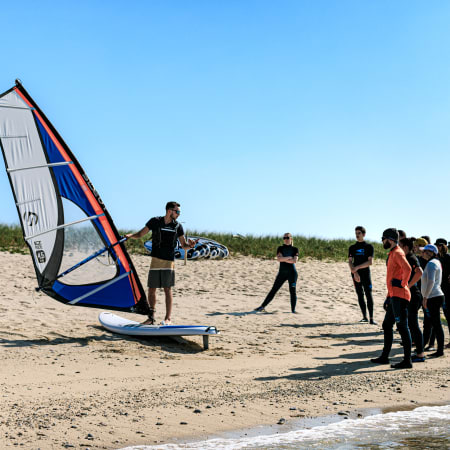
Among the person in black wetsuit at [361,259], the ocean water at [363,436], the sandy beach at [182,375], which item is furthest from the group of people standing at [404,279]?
the person in black wetsuit at [361,259]

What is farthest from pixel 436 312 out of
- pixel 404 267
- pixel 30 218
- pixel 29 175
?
pixel 29 175

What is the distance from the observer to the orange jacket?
304 inches

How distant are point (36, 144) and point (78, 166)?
722mm

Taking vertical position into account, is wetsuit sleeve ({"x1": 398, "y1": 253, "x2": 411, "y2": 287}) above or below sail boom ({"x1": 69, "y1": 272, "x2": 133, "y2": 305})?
above

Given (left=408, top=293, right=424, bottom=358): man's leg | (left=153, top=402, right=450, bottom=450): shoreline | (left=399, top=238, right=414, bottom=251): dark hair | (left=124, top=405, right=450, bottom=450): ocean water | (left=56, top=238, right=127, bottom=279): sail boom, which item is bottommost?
(left=124, top=405, right=450, bottom=450): ocean water

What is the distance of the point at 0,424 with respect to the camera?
A: 5.43 meters

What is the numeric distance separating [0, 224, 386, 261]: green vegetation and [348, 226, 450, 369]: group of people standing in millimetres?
11732

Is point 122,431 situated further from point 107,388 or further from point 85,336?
point 85,336

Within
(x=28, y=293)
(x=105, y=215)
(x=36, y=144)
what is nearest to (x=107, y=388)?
(x=105, y=215)

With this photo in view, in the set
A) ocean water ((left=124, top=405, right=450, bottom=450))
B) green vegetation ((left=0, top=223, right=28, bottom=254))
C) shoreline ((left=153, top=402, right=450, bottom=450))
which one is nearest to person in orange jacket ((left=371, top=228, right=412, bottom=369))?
shoreline ((left=153, top=402, right=450, bottom=450))

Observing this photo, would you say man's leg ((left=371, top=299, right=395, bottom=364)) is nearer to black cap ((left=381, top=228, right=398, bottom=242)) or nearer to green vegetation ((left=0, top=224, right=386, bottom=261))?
black cap ((left=381, top=228, right=398, bottom=242))

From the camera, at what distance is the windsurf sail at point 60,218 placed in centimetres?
918

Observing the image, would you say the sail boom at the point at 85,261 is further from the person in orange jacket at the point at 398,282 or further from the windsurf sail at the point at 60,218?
the person in orange jacket at the point at 398,282

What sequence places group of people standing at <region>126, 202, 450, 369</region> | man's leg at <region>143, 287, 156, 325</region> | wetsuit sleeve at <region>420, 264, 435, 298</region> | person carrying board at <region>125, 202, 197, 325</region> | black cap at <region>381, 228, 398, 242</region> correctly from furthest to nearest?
1. man's leg at <region>143, 287, 156, 325</region>
2. person carrying board at <region>125, 202, 197, 325</region>
3. wetsuit sleeve at <region>420, 264, 435, 298</region>
4. group of people standing at <region>126, 202, 450, 369</region>
5. black cap at <region>381, 228, 398, 242</region>
